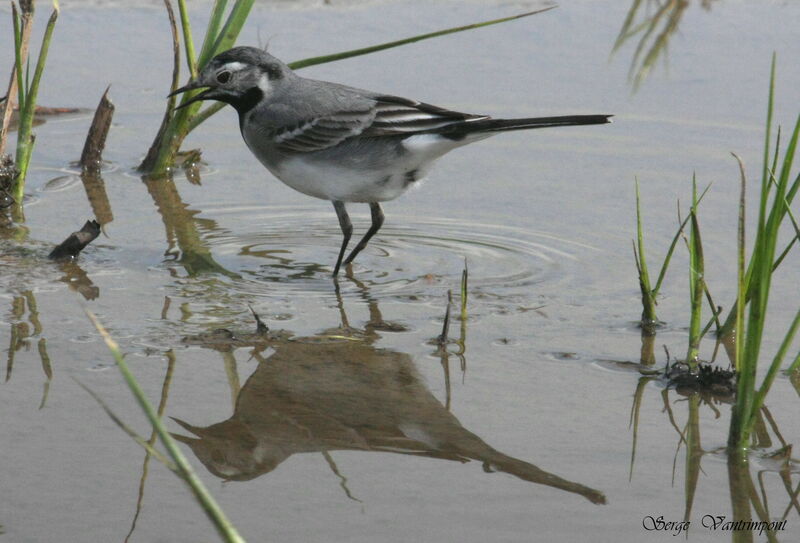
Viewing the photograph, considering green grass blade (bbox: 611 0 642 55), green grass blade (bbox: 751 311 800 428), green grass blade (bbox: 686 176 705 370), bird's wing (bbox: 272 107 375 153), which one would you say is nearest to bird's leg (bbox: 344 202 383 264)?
bird's wing (bbox: 272 107 375 153)

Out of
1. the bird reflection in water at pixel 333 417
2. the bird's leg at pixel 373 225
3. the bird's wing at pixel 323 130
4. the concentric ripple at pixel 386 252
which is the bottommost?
the bird reflection in water at pixel 333 417

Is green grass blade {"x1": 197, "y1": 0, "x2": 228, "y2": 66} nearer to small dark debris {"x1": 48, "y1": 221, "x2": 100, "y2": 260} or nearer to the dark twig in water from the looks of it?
the dark twig in water

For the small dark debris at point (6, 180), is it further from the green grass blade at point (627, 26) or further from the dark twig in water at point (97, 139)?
the green grass blade at point (627, 26)

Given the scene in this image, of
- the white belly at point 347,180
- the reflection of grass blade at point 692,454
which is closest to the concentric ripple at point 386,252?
the white belly at point 347,180

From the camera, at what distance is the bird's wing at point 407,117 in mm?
5820

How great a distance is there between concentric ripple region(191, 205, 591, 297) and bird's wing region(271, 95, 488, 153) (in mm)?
574

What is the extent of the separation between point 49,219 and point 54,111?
2.27 m

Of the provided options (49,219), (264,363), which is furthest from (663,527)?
(49,219)

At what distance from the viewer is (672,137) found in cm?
805

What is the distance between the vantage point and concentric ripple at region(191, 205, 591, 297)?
580cm

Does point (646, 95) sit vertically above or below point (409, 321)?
above

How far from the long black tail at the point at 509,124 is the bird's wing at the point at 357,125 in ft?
0.47

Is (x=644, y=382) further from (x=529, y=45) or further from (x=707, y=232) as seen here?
(x=529, y=45)

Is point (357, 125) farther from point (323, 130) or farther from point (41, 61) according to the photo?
point (41, 61)
